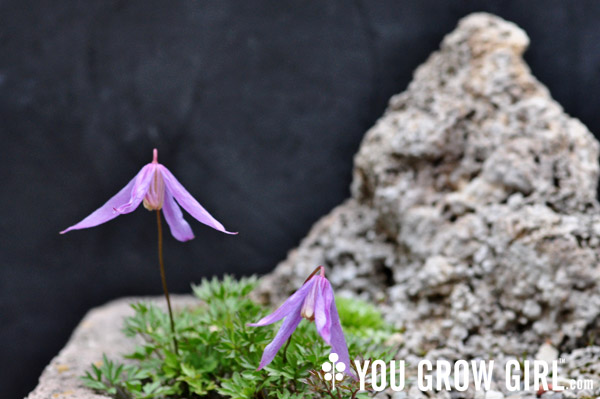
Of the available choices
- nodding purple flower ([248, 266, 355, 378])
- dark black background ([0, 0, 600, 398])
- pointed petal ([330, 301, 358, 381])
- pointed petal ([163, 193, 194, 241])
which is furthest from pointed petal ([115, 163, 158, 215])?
dark black background ([0, 0, 600, 398])

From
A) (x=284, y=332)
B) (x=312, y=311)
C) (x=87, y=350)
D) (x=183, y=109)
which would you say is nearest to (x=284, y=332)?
(x=284, y=332)

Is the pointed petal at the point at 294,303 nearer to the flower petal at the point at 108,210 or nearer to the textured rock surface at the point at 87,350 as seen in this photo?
the flower petal at the point at 108,210

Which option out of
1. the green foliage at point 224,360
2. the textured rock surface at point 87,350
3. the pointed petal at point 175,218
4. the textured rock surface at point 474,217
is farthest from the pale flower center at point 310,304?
the textured rock surface at point 474,217

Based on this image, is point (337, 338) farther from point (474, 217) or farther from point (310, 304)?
point (474, 217)

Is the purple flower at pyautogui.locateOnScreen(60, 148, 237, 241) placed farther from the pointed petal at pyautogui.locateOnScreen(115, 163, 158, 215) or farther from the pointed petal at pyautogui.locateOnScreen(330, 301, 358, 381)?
the pointed petal at pyautogui.locateOnScreen(330, 301, 358, 381)

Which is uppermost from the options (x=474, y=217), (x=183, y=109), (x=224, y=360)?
(x=183, y=109)

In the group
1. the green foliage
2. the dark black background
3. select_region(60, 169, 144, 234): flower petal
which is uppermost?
the dark black background
